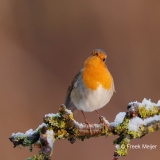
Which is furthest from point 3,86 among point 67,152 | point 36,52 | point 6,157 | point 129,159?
point 129,159

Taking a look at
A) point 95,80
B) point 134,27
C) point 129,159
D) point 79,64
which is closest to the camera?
point 95,80

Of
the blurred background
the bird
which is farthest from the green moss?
the blurred background

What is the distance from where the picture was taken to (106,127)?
1.00 metres

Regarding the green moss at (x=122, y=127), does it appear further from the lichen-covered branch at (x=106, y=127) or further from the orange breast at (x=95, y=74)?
the orange breast at (x=95, y=74)

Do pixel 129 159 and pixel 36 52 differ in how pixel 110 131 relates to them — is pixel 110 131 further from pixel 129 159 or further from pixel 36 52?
pixel 36 52

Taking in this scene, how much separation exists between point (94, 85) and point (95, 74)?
49mm

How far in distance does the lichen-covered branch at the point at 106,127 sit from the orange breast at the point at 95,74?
1.72 ft

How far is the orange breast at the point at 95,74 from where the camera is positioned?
4.98 feet

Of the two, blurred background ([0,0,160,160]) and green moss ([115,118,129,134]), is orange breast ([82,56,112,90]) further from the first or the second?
blurred background ([0,0,160,160])

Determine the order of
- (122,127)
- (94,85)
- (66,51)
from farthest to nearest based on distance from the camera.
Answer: (66,51) < (94,85) < (122,127)

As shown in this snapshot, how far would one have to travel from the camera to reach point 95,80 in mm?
1529

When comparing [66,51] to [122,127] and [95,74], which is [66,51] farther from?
[122,127]

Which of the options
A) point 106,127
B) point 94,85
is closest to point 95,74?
point 94,85

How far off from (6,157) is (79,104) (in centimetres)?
135
